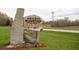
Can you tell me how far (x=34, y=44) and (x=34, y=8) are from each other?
52cm

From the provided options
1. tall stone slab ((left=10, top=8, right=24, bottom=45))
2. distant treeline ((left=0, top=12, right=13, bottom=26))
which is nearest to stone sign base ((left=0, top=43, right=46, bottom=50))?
tall stone slab ((left=10, top=8, right=24, bottom=45))

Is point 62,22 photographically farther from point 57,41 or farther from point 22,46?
point 22,46

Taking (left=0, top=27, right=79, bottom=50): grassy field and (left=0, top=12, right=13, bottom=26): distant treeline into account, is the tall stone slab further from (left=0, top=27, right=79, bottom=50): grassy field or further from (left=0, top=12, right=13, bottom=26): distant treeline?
(left=0, top=27, right=79, bottom=50): grassy field

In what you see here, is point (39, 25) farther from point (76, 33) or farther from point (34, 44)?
point (76, 33)

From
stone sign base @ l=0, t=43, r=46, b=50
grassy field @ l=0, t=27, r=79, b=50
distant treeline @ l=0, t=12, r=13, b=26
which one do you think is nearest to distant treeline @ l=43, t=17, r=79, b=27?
grassy field @ l=0, t=27, r=79, b=50

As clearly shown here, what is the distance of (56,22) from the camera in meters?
2.71

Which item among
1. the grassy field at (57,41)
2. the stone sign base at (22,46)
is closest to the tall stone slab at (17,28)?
the stone sign base at (22,46)

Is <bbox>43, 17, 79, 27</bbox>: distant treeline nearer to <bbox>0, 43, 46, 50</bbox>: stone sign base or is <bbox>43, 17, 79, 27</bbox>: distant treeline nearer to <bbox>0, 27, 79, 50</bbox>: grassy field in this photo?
<bbox>0, 27, 79, 50</bbox>: grassy field

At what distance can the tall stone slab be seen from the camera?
262 centimetres

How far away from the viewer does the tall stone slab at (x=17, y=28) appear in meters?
2.62

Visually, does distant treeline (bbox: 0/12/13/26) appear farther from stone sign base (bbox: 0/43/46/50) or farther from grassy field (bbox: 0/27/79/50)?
grassy field (bbox: 0/27/79/50)

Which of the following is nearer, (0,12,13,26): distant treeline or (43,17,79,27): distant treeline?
(0,12,13,26): distant treeline

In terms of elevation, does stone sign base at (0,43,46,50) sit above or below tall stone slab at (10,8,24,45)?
below
